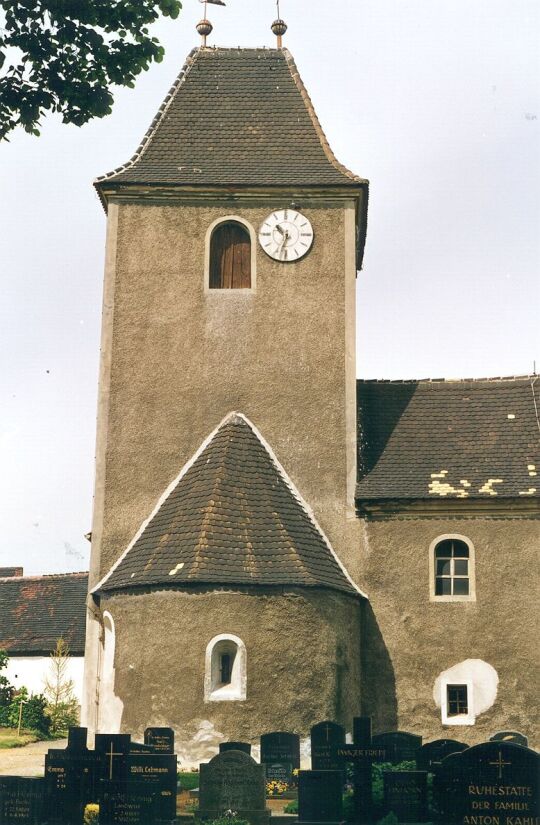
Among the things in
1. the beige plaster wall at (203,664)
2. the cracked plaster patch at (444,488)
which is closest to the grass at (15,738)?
the beige plaster wall at (203,664)

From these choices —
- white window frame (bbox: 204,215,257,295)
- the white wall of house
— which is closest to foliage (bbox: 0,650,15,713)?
the white wall of house

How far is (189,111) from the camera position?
2983 centimetres

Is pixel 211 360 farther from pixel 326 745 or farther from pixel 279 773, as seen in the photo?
pixel 326 745

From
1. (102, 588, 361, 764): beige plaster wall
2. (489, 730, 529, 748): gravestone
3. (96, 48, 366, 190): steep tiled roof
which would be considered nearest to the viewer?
(102, 588, 361, 764): beige plaster wall

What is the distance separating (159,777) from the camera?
16344mm

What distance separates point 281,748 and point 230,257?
11.8 meters

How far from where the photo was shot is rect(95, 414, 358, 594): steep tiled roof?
23.4 meters

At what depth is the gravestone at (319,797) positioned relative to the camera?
1656 cm

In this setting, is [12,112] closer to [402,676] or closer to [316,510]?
[316,510]

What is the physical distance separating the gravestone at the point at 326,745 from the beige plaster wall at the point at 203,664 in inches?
118

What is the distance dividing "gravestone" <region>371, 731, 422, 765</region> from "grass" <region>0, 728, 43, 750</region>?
1458 cm

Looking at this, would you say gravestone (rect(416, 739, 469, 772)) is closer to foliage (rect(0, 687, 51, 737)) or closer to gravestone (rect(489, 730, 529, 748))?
gravestone (rect(489, 730, 529, 748))

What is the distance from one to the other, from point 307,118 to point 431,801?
1871cm

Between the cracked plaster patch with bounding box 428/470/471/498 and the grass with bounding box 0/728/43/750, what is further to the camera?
the grass with bounding box 0/728/43/750
